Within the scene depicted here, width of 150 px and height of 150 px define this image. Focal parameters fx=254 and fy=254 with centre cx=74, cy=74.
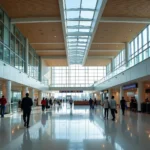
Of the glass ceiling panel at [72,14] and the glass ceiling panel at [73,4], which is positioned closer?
the glass ceiling panel at [73,4]

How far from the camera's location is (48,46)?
3597 centimetres

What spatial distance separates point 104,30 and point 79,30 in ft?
9.85

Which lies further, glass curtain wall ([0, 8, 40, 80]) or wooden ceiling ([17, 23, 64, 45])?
wooden ceiling ([17, 23, 64, 45])

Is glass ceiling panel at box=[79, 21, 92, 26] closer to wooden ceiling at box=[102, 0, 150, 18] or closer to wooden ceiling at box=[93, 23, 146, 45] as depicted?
wooden ceiling at box=[93, 23, 146, 45]

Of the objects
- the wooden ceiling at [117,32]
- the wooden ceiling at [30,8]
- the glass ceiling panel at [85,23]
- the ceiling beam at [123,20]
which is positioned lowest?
the ceiling beam at [123,20]

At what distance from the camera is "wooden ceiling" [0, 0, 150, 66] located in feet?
63.0

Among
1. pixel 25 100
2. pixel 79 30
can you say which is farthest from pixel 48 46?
pixel 25 100

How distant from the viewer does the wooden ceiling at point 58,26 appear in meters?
19.2

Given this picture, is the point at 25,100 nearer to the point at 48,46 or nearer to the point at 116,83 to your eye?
the point at 116,83

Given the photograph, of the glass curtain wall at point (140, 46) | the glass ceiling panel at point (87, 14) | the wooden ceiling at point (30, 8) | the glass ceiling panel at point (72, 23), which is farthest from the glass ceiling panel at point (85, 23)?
the glass curtain wall at point (140, 46)

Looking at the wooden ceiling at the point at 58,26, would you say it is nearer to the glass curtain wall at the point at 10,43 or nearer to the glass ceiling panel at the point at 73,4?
the glass curtain wall at the point at 10,43

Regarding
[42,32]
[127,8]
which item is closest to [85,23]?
[42,32]

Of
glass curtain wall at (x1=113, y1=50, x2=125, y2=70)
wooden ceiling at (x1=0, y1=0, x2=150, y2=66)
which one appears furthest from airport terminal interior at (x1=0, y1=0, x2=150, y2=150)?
glass curtain wall at (x1=113, y1=50, x2=125, y2=70)

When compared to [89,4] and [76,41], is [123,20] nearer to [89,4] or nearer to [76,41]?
[89,4]
